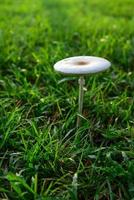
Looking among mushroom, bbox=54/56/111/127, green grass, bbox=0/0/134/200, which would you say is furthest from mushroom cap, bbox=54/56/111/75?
green grass, bbox=0/0/134/200

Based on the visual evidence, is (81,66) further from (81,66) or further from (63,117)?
(63,117)

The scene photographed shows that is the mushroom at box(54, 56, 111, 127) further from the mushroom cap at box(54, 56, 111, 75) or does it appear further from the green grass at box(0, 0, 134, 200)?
the green grass at box(0, 0, 134, 200)

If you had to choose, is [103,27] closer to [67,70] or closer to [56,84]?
[56,84]

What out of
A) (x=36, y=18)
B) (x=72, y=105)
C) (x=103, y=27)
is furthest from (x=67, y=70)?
(x=36, y=18)

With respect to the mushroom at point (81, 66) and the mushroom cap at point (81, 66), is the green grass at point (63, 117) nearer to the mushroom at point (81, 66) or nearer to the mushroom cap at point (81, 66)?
the mushroom at point (81, 66)

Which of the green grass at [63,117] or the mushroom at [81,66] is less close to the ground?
the mushroom at [81,66]

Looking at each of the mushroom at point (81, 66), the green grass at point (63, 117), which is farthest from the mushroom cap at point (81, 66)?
the green grass at point (63, 117)
